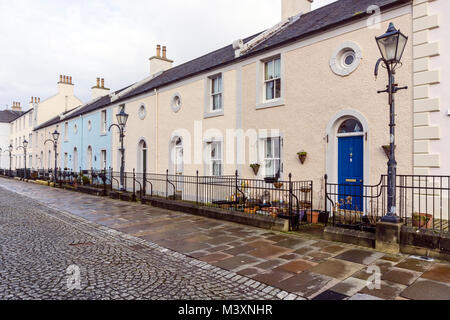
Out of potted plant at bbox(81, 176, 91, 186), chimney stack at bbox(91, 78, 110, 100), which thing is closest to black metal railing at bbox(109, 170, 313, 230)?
potted plant at bbox(81, 176, 91, 186)

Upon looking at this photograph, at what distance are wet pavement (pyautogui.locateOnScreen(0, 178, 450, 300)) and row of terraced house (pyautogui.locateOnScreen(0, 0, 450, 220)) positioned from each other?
301cm

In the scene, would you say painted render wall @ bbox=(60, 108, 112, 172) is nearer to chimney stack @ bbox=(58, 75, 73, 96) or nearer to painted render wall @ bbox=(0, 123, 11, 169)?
chimney stack @ bbox=(58, 75, 73, 96)

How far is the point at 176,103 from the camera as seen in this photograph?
15820mm

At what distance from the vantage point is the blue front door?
28.0ft

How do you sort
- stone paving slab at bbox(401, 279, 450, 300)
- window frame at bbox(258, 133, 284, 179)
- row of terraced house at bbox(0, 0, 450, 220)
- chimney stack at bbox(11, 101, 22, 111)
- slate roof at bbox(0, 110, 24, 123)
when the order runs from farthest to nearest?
chimney stack at bbox(11, 101, 22, 111) → slate roof at bbox(0, 110, 24, 123) → window frame at bbox(258, 133, 284, 179) → row of terraced house at bbox(0, 0, 450, 220) → stone paving slab at bbox(401, 279, 450, 300)

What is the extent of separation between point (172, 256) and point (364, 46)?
7.63 meters

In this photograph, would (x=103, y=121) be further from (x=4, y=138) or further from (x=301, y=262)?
(x=4, y=138)

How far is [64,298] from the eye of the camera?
13.0 feet

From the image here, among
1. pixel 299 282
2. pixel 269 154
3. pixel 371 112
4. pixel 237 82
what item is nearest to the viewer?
pixel 299 282

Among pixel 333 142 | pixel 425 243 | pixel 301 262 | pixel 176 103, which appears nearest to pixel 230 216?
pixel 333 142

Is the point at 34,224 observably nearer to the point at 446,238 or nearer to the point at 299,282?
the point at 299,282

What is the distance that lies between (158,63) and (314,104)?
53.2 ft

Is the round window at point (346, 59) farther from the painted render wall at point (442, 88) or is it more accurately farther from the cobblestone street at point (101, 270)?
the cobblestone street at point (101, 270)
